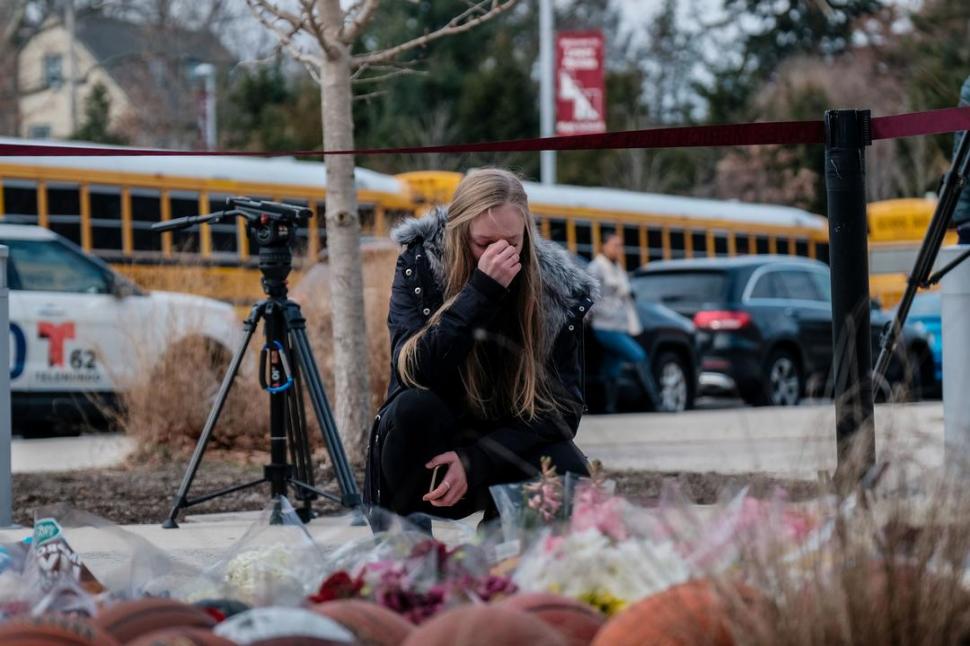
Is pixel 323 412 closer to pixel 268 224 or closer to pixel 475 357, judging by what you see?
pixel 268 224

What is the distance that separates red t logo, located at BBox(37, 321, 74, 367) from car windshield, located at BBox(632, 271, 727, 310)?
6734 millimetres

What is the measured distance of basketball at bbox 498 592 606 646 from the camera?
2824mm

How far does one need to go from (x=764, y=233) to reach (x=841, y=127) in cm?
2137

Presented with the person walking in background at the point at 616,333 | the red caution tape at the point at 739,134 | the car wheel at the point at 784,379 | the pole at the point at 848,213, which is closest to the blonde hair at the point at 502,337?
the red caution tape at the point at 739,134

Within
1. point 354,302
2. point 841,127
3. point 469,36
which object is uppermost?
point 469,36

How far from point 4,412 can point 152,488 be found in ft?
5.79

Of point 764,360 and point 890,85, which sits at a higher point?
point 890,85

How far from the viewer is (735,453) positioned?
10.5 meters

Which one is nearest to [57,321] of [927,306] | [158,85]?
[927,306]

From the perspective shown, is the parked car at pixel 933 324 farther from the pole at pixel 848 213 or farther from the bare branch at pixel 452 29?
the pole at pixel 848 213

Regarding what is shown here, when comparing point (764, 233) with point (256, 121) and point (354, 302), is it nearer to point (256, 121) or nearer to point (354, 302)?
point (354, 302)

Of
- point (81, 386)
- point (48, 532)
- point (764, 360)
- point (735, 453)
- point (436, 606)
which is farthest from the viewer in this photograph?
point (764, 360)

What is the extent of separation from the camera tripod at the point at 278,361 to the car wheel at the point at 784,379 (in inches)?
438

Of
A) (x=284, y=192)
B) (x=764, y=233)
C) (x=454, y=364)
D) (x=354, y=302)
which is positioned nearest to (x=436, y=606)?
(x=454, y=364)
